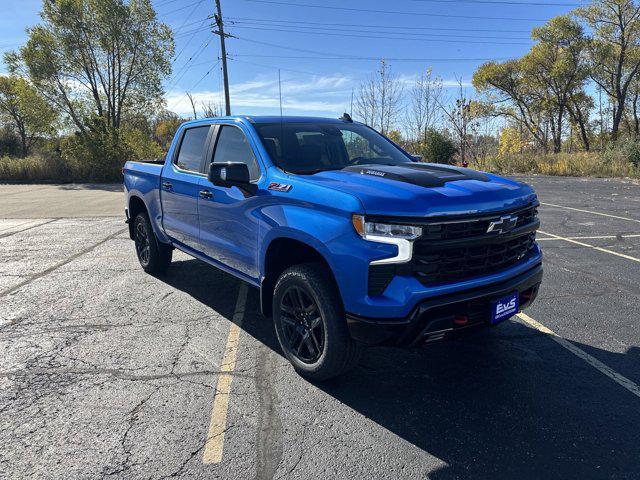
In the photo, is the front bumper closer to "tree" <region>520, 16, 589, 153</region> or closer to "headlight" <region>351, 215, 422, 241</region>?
"headlight" <region>351, 215, 422, 241</region>

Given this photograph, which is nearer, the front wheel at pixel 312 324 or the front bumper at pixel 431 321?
the front bumper at pixel 431 321

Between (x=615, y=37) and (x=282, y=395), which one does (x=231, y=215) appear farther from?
(x=615, y=37)

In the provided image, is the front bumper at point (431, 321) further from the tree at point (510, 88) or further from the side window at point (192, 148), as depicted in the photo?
the tree at point (510, 88)

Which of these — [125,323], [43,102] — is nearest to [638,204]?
[125,323]

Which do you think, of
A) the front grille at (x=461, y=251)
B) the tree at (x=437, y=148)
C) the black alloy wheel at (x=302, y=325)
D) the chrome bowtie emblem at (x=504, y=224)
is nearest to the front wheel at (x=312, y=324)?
the black alloy wheel at (x=302, y=325)

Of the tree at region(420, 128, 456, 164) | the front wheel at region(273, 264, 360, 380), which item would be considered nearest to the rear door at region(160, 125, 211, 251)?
the front wheel at region(273, 264, 360, 380)

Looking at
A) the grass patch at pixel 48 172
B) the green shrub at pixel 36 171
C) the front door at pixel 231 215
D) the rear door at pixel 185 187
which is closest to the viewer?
the front door at pixel 231 215

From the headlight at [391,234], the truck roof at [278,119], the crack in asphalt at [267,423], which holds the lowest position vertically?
the crack in asphalt at [267,423]

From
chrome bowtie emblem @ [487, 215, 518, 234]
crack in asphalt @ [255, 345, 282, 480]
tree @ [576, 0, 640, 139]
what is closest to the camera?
crack in asphalt @ [255, 345, 282, 480]

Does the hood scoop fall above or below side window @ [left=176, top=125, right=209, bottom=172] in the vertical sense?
below

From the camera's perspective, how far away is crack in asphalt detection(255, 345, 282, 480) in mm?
2424

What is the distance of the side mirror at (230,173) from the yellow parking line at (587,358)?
3.02m

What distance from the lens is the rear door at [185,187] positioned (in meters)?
4.52

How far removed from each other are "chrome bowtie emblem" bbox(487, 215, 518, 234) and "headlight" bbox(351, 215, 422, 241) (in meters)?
0.59
